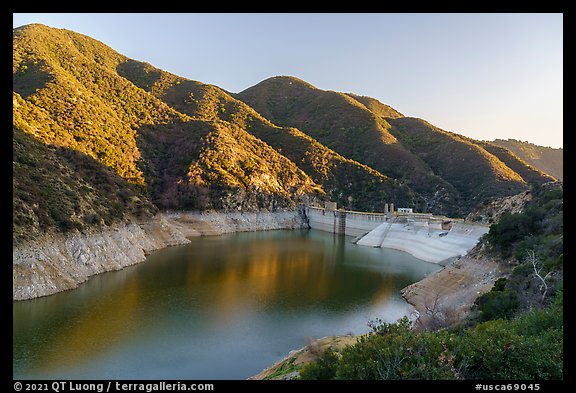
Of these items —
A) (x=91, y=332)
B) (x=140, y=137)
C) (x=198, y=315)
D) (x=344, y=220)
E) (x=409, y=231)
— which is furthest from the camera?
(x=140, y=137)

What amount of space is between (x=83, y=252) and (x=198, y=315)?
13.2m

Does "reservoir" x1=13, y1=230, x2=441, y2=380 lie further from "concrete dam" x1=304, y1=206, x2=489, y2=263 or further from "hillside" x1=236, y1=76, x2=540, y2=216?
"hillside" x1=236, y1=76, x2=540, y2=216

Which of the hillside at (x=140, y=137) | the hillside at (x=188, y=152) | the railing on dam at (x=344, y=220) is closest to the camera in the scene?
the hillside at (x=188, y=152)

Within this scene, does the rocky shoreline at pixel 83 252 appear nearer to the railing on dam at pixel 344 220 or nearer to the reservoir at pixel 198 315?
the reservoir at pixel 198 315

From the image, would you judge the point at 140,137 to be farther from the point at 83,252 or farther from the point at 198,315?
the point at 198,315

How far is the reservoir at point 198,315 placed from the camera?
52.4 feet

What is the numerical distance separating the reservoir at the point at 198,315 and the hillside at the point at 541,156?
119938 millimetres

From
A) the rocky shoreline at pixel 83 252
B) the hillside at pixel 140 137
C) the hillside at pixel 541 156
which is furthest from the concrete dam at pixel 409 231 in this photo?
the hillside at pixel 541 156

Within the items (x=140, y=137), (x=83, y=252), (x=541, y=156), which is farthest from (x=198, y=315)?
(x=541, y=156)

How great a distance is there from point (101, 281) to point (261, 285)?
1187 centimetres

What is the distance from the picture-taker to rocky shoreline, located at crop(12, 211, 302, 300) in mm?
23594

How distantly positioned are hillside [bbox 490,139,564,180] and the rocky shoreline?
127 m

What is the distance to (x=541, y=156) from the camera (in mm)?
143000
